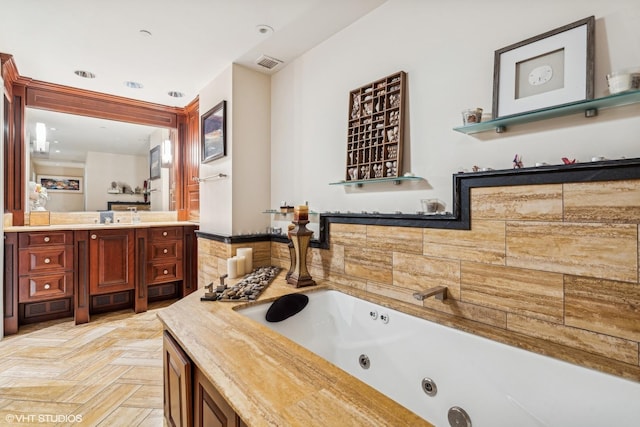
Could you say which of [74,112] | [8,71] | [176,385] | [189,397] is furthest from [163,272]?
[189,397]

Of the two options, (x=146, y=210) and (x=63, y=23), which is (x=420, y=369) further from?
(x=146, y=210)

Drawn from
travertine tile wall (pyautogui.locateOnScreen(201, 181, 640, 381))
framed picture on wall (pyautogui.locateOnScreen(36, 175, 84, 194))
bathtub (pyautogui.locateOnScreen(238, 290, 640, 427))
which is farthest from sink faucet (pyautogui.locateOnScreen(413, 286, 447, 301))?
framed picture on wall (pyautogui.locateOnScreen(36, 175, 84, 194))

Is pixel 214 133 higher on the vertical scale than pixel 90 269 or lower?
higher

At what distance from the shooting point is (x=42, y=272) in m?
3.00

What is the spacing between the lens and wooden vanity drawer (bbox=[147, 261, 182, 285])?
3.56 meters

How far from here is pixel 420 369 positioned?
A: 5.02ft

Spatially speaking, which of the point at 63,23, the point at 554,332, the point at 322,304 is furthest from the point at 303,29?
the point at 554,332

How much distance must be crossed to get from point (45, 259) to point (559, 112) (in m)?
4.06

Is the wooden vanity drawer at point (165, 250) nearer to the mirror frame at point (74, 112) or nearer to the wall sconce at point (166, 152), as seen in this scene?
the mirror frame at point (74, 112)

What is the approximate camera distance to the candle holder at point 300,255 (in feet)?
7.24

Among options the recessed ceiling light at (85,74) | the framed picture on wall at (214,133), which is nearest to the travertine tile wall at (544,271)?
the framed picture on wall at (214,133)

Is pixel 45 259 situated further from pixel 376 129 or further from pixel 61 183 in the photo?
pixel 376 129

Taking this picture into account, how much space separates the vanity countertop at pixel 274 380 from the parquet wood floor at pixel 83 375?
0.85 m

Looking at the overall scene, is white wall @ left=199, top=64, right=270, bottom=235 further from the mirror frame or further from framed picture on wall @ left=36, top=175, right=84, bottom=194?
framed picture on wall @ left=36, top=175, right=84, bottom=194
